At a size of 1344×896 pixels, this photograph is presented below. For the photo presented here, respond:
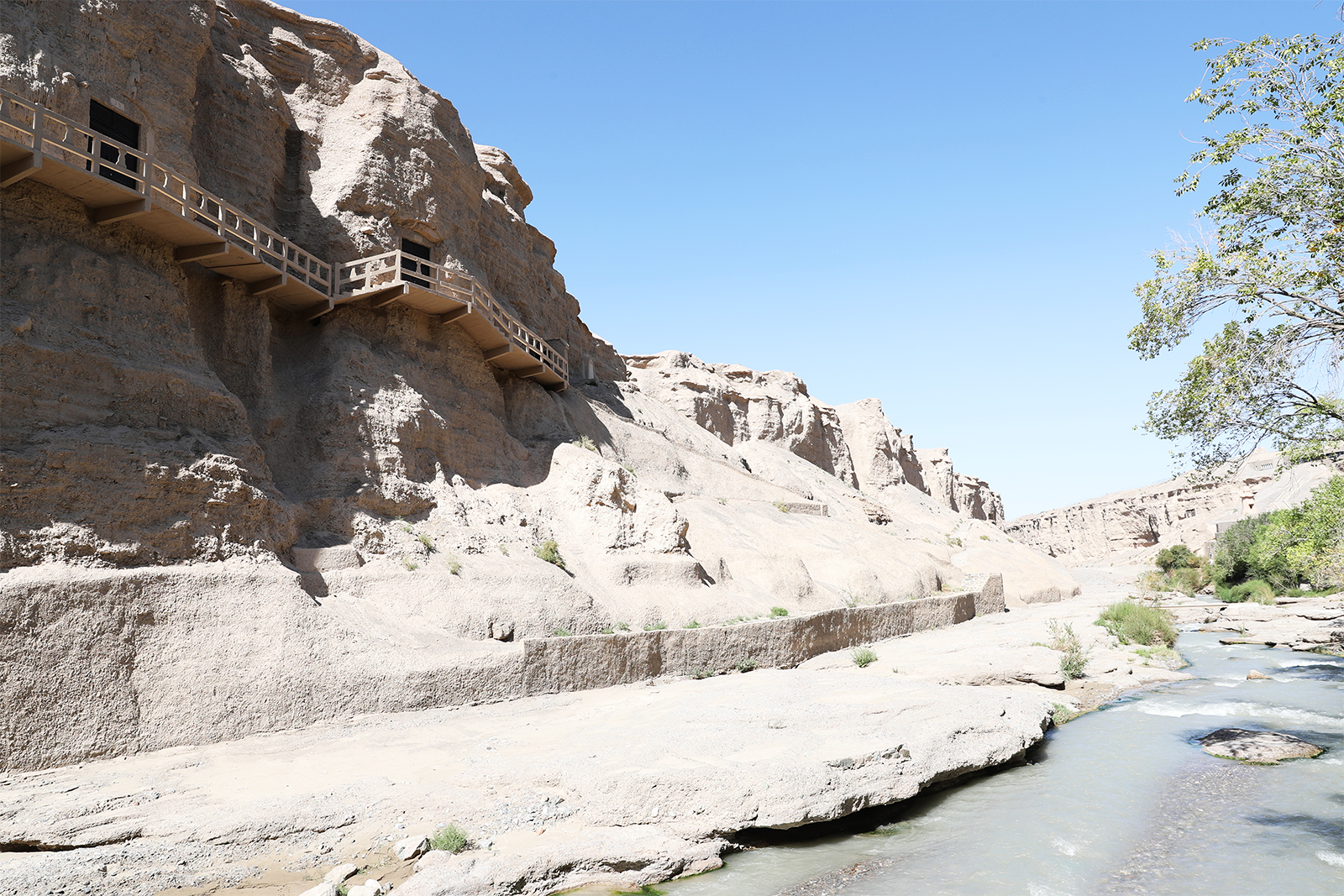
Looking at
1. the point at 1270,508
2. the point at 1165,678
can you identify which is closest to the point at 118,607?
the point at 1165,678

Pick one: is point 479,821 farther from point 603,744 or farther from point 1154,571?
point 1154,571

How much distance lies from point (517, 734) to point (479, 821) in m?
3.53

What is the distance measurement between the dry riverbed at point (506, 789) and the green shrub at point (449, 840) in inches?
6.3

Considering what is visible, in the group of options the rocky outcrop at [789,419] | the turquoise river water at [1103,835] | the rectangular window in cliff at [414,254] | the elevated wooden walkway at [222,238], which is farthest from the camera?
the rocky outcrop at [789,419]

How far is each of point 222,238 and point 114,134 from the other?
9.06 feet

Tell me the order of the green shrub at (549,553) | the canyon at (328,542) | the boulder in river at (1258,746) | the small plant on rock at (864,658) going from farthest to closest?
the small plant on rock at (864,658) → the green shrub at (549,553) → the boulder in river at (1258,746) → the canyon at (328,542)

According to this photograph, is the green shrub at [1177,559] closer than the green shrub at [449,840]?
No

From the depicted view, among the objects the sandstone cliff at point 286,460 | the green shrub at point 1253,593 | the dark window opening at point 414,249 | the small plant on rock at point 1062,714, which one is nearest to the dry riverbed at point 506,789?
the sandstone cliff at point 286,460

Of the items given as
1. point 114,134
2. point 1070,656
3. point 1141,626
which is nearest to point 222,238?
point 114,134

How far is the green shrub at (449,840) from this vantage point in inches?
362

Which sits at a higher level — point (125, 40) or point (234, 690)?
point (125, 40)

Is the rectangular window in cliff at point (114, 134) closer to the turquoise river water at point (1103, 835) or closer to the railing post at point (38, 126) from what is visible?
the railing post at point (38, 126)

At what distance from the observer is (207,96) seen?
19500mm

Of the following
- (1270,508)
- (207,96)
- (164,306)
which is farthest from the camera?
(1270,508)
